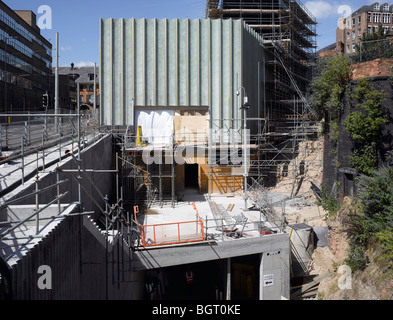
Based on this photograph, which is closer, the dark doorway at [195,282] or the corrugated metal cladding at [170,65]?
the dark doorway at [195,282]

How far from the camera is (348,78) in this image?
16250mm

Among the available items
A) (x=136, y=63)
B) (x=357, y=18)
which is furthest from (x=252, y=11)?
(x=357, y=18)

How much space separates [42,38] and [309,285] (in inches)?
2259

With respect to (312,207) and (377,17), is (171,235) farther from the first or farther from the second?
(377,17)

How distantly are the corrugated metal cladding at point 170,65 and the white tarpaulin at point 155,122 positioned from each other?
0.56 meters

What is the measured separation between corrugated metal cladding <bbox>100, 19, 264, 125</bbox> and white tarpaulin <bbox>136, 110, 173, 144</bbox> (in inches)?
22.1

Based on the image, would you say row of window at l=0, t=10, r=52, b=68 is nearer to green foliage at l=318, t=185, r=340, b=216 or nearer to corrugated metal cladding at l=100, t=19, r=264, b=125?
corrugated metal cladding at l=100, t=19, r=264, b=125

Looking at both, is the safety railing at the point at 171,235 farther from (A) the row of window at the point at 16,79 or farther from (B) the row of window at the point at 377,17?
(B) the row of window at the point at 377,17

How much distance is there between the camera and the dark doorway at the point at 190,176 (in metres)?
25.8

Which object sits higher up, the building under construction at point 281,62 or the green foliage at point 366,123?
the building under construction at point 281,62

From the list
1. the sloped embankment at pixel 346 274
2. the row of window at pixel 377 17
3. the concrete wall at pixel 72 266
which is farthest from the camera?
the row of window at pixel 377 17

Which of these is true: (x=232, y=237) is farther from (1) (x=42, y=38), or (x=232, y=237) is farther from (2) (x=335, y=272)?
(1) (x=42, y=38)

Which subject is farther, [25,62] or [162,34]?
[25,62]

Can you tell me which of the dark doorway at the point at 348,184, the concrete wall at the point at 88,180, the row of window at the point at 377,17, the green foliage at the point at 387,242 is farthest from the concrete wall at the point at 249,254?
the row of window at the point at 377,17
